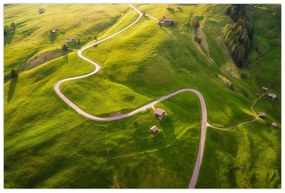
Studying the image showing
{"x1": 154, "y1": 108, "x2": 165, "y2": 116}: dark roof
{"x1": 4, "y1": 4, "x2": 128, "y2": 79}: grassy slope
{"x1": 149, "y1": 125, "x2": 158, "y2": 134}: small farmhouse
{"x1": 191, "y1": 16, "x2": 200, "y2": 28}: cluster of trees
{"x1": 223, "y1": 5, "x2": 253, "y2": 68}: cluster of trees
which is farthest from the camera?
{"x1": 191, "y1": 16, "x2": 200, "y2": 28}: cluster of trees

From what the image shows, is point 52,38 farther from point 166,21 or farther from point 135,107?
point 135,107

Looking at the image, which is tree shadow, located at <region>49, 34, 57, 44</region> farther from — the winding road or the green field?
the winding road

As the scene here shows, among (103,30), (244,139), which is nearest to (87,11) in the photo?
(103,30)

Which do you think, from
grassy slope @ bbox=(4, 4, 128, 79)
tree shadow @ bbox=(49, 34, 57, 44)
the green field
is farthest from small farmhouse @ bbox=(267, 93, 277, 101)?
tree shadow @ bbox=(49, 34, 57, 44)

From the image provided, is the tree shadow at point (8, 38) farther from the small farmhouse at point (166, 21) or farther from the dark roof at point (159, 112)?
the dark roof at point (159, 112)

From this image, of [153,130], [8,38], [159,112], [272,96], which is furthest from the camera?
[8,38]

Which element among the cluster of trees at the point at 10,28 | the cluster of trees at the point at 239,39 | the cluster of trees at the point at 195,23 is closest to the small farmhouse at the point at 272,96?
the cluster of trees at the point at 239,39

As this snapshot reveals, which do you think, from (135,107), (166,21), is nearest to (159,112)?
(135,107)

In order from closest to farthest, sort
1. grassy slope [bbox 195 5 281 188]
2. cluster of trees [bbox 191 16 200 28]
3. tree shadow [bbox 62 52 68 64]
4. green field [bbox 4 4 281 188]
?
1. green field [bbox 4 4 281 188]
2. grassy slope [bbox 195 5 281 188]
3. tree shadow [bbox 62 52 68 64]
4. cluster of trees [bbox 191 16 200 28]

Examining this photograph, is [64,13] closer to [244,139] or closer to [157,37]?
[157,37]
